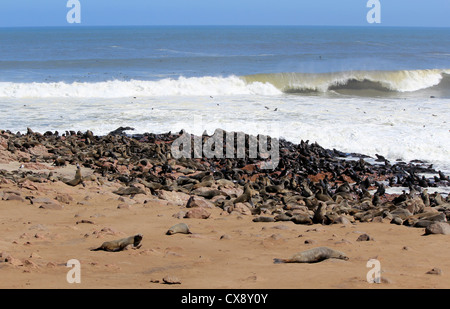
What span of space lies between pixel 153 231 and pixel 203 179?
4.08 metres

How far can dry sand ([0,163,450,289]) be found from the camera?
4.57 meters

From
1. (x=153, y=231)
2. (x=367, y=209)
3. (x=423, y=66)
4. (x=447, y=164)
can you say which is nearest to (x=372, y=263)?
(x=153, y=231)

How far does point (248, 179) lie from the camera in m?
11.4

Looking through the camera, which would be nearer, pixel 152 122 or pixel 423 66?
pixel 152 122

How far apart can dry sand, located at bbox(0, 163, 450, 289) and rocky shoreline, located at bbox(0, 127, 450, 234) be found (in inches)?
17.4

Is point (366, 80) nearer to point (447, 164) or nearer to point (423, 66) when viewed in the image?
point (423, 66)

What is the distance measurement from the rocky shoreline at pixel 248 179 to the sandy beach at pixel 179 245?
0.63 feet

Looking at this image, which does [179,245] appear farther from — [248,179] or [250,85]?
[250,85]

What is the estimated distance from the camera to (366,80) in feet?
123

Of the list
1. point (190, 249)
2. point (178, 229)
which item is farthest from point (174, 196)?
point (190, 249)

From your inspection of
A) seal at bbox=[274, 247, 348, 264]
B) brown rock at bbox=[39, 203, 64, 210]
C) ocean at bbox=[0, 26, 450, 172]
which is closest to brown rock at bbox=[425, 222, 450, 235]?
seal at bbox=[274, 247, 348, 264]

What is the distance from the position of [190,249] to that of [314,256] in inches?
50.9

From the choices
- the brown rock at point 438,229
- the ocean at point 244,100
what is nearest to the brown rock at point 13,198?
the brown rock at point 438,229

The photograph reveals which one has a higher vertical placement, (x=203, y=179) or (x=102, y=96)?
(x=102, y=96)
